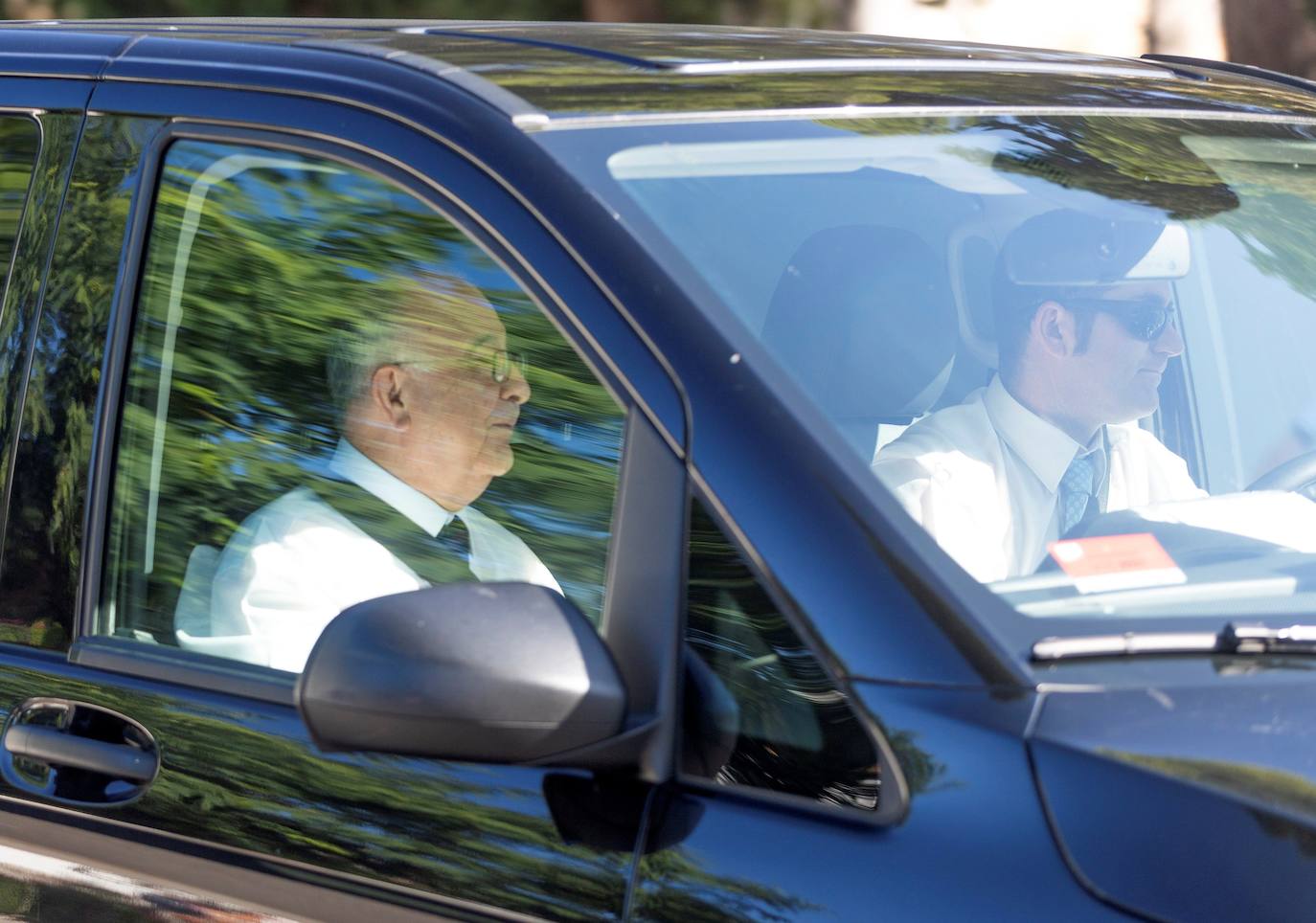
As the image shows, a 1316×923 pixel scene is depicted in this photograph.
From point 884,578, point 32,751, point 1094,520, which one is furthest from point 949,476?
point 32,751

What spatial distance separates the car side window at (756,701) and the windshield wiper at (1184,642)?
0.58 feet

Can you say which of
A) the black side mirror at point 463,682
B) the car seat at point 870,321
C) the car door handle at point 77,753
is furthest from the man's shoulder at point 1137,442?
the car door handle at point 77,753

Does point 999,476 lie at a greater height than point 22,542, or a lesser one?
greater

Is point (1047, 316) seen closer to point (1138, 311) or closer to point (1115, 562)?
point (1138, 311)

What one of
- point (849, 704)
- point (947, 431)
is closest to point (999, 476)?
point (947, 431)

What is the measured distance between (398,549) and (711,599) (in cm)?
47

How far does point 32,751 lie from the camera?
1.88 meters

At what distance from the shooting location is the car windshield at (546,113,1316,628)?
170cm

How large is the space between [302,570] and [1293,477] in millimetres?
1140

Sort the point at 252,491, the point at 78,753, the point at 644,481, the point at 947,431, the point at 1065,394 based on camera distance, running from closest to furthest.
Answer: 1. the point at 644,481
2. the point at 78,753
3. the point at 252,491
4. the point at 947,431
5. the point at 1065,394

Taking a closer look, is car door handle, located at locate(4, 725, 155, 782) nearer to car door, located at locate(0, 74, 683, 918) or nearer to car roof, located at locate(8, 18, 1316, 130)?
car door, located at locate(0, 74, 683, 918)

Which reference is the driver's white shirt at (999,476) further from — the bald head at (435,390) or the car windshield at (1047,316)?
the bald head at (435,390)

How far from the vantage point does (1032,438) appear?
217 cm

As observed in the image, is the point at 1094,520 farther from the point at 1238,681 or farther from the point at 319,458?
the point at 319,458
